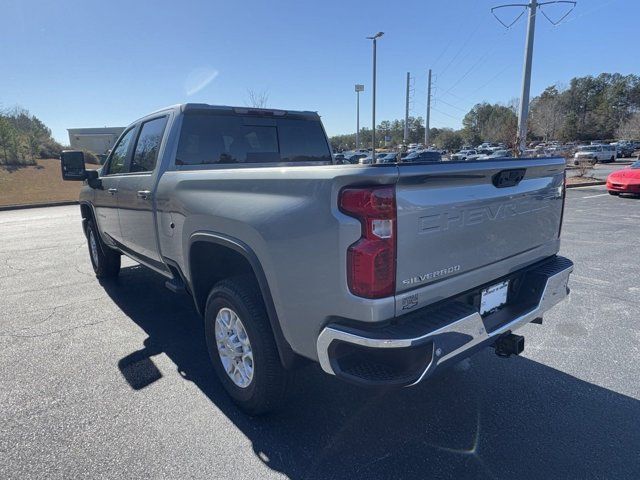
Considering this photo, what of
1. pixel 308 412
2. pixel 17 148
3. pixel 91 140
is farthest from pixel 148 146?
pixel 91 140

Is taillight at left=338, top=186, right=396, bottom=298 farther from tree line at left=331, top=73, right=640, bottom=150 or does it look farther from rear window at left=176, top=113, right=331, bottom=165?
tree line at left=331, top=73, right=640, bottom=150

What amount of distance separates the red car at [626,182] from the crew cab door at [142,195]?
51.2 ft

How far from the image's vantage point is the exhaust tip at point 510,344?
2521 mm

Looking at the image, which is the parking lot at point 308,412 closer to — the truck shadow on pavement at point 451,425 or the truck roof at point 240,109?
the truck shadow on pavement at point 451,425

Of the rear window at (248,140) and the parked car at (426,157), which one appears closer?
the parked car at (426,157)

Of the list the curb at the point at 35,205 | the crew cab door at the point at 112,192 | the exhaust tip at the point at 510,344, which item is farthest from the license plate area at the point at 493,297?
the curb at the point at 35,205

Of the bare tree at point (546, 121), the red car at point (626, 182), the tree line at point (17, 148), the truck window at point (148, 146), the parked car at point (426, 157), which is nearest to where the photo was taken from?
the parked car at point (426, 157)

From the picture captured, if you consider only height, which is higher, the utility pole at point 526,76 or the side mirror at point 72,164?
the utility pole at point 526,76

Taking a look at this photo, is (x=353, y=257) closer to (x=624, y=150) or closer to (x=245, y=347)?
(x=245, y=347)

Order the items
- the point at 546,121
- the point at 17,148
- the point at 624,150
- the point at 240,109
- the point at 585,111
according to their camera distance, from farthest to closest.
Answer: the point at 585,111, the point at 546,121, the point at 624,150, the point at 17,148, the point at 240,109

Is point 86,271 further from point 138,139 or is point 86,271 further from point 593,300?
point 593,300

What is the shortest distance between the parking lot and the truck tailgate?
3.21 ft

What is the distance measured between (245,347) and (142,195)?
183 centimetres

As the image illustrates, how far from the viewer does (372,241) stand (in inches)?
73.2
